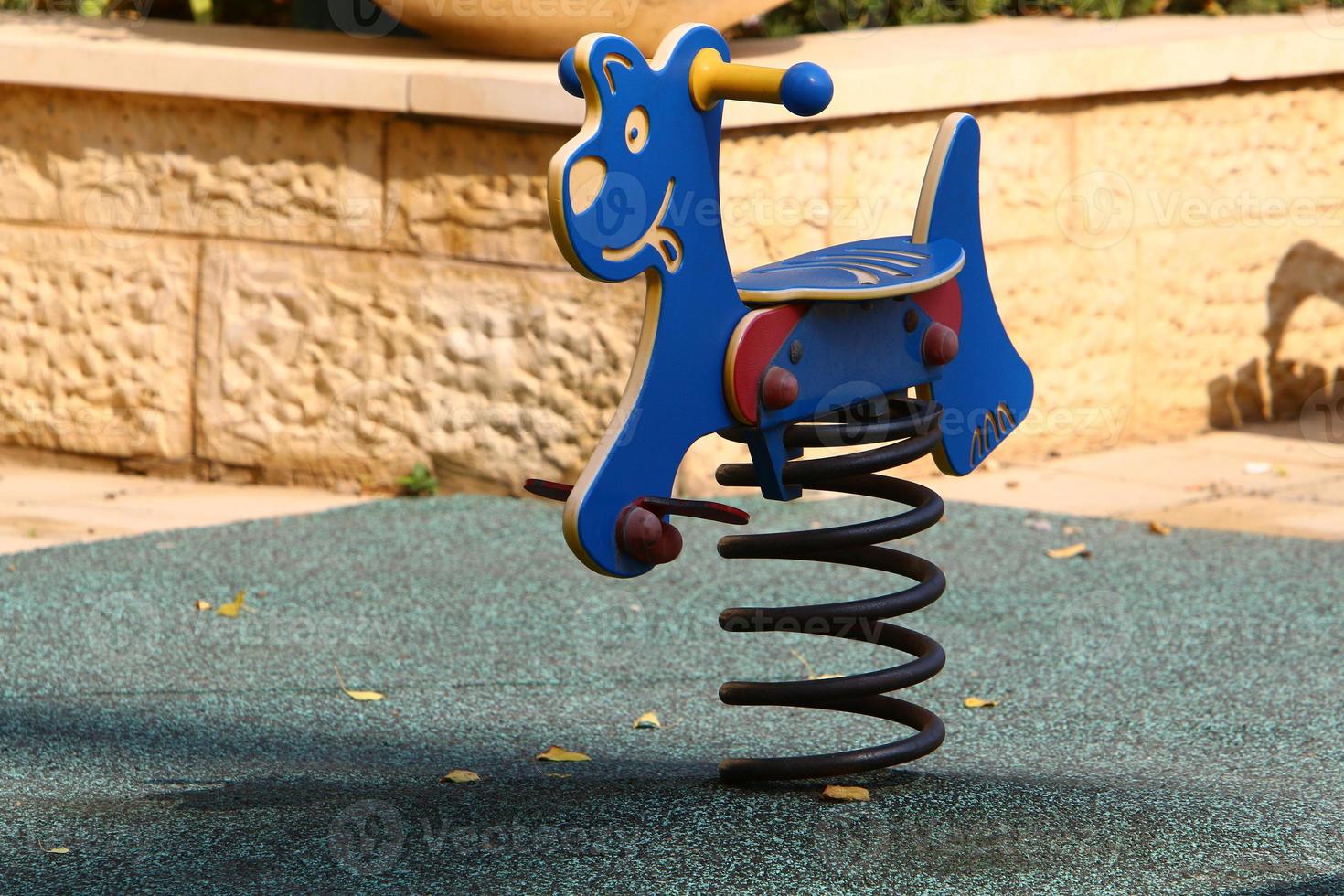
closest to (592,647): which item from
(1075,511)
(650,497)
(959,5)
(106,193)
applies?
(650,497)

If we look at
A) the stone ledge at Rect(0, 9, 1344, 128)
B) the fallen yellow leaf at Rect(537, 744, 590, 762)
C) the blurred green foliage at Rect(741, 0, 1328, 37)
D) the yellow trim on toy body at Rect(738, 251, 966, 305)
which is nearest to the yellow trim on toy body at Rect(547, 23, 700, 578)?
the yellow trim on toy body at Rect(738, 251, 966, 305)

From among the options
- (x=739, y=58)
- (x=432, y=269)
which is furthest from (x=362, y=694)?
(x=739, y=58)

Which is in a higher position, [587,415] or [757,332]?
[757,332]

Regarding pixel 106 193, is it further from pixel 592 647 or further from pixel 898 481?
pixel 898 481

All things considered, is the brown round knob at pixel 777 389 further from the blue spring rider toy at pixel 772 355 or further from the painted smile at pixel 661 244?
the painted smile at pixel 661 244

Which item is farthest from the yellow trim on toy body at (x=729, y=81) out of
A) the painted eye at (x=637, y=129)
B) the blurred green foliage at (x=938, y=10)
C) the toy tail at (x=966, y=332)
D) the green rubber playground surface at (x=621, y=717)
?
the blurred green foliage at (x=938, y=10)

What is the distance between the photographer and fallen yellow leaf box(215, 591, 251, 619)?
516 cm

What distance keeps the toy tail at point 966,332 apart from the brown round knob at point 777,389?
1.75ft

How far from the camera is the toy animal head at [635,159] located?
9.37 feet

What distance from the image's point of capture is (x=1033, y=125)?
280 inches

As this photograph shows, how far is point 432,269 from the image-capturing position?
646 cm

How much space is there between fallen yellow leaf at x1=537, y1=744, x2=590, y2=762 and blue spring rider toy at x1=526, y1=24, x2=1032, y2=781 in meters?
0.52

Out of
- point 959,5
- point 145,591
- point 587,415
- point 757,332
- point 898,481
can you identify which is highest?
point 959,5

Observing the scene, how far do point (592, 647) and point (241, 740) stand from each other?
1.18 meters
